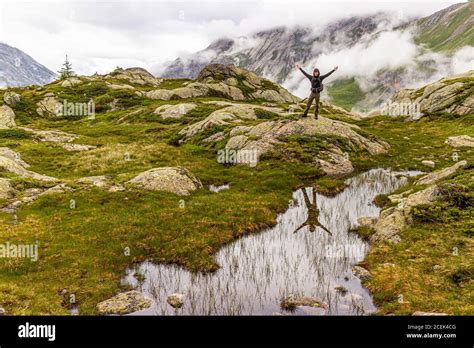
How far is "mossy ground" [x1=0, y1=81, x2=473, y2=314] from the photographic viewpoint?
765 inches

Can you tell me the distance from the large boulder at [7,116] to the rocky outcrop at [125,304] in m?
81.1

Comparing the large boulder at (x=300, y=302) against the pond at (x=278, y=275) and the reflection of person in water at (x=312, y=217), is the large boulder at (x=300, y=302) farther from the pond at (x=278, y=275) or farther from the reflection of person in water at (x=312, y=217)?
the reflection of person in water at (x=312, y=217)

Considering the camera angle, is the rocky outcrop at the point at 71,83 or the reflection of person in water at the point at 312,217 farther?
the rocky outcrop at the point at 71,83

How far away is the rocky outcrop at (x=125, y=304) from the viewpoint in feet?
54.6

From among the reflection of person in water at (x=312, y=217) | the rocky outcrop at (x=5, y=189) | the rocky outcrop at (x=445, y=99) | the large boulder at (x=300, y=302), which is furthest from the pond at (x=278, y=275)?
the rocky outcrop at (x=445, y=99)

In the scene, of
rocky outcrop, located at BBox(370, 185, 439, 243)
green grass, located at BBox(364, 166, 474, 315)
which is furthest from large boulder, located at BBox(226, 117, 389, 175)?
green grass, located at BBox(364, 166, 474, 315)

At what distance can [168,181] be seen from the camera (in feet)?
113

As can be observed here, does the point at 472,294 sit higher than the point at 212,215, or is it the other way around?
the point at 212,215

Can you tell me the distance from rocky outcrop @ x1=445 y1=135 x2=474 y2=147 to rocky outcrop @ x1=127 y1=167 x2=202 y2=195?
4045 cm

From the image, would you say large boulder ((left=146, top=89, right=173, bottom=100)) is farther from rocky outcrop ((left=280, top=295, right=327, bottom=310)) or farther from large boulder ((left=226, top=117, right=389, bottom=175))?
rocky outcrop ((left=280, top=295, right=327, bottom=310))
